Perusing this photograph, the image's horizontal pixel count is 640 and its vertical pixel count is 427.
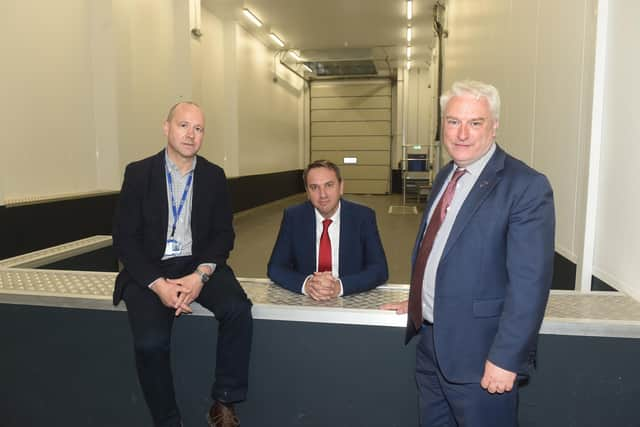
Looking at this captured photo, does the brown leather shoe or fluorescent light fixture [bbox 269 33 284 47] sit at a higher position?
fluorescent light fixture [bbox 269 33 284 47]

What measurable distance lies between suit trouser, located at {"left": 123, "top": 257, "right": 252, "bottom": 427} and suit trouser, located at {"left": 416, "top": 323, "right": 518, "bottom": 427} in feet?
2.13

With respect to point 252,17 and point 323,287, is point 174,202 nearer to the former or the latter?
point 323,287

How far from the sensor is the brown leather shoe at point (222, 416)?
5.92 feet

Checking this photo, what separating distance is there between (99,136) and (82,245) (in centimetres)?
333

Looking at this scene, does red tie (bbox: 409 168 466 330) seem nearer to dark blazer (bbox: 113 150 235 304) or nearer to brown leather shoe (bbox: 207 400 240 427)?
brown leather shoe (bbox: 207 400 240 427)

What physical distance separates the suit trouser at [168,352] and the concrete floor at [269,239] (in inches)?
123

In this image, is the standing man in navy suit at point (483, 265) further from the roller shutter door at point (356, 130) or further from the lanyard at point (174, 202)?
the roller shutter door at point (356, 130)

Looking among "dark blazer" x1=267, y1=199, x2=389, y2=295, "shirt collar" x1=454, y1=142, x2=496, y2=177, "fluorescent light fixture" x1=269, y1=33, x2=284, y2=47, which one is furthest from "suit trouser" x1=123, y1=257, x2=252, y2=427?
"fluorescent light fixture" x1=269, y1=33, x2=284, y2=47

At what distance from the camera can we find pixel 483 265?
4.27 ft

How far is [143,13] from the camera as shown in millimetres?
6555

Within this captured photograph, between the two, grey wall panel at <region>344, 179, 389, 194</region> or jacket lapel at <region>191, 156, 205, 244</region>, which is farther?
grey wall panel at <region>344, 179, 389, 194</region>

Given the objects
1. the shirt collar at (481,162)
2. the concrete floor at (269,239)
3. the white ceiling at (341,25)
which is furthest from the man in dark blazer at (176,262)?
the white ceiling at (341,25)

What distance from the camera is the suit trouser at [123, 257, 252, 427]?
1.75 metres

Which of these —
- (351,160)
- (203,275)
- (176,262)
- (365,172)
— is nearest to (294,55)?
(351,160)
